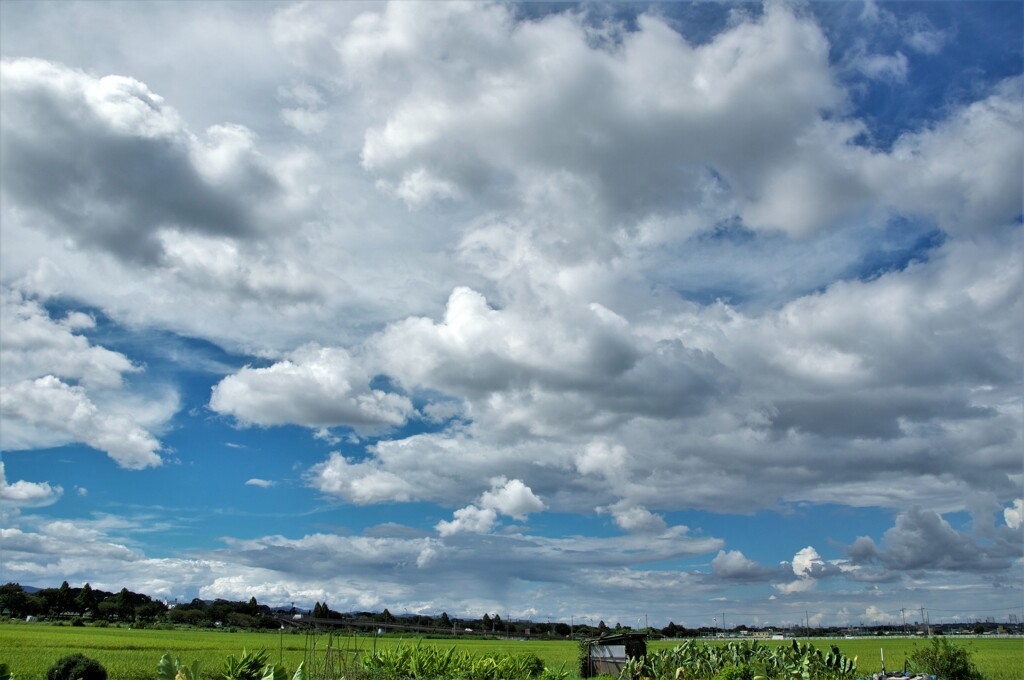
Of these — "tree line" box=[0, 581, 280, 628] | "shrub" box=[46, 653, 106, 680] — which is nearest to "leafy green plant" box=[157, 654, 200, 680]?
"shrub" box=[46, 653, 106, 680]

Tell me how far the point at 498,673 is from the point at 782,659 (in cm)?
833

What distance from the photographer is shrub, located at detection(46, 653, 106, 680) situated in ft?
75.7

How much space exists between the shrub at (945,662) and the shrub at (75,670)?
87.5 feet

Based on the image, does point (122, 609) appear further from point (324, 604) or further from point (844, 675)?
point (844, 675)

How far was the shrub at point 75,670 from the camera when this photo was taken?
908 inches

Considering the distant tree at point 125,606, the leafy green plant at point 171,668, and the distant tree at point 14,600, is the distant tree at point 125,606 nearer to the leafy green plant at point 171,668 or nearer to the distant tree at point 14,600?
the distant tree at point 14,600

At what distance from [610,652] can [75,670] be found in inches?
698

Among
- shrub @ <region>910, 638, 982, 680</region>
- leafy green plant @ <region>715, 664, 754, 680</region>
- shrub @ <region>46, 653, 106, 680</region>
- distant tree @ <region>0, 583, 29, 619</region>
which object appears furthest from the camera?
distant tree @ <region>0, 583, 29, 619</region>

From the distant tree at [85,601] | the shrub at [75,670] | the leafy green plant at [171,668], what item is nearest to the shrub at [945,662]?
the leafy green plant at [171,668]

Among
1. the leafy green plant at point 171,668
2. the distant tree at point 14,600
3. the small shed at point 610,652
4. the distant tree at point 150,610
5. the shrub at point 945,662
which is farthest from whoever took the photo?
the distant tree at point 150,610

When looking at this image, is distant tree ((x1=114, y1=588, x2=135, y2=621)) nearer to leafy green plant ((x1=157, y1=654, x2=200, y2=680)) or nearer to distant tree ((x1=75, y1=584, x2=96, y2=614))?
distant tree ((x1=75, y1=584, x2=96, y2=614))

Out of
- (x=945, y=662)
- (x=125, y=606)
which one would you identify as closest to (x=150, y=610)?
(x=125, y=606)

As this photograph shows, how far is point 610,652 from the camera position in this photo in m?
29.5

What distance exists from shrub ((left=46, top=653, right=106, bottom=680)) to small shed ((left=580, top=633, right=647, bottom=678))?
16.4 m
